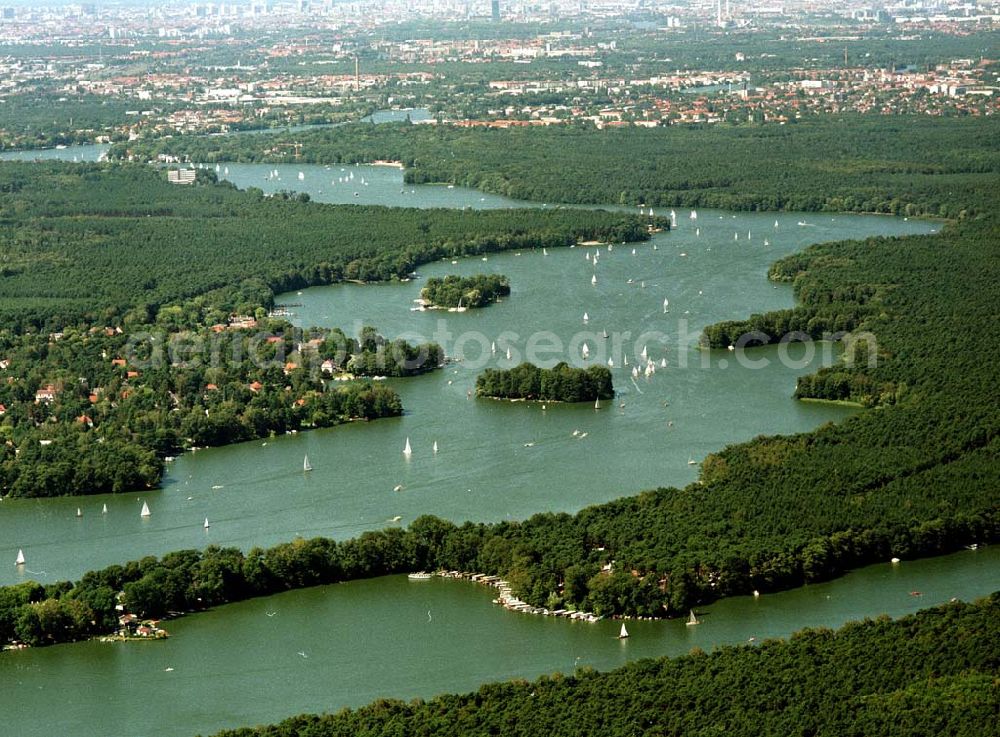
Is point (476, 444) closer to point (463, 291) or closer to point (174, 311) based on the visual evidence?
point (463, 291)

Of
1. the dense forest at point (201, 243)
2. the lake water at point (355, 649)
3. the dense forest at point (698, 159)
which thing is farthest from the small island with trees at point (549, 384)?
the dense forest at point (698, 159)

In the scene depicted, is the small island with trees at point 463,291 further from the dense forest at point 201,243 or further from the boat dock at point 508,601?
the boat dock at point 508,601

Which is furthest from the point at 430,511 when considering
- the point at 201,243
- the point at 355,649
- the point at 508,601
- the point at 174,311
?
the point at 201,243

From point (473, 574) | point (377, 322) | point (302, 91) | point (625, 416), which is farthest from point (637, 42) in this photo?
point (473, 574)

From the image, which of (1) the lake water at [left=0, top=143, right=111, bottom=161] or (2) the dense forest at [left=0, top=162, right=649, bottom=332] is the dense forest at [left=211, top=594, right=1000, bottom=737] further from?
(1) the lake water at [left=0, top=143, right=111, bottom=161]

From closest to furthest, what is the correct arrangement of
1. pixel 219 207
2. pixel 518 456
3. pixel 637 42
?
pixel 518 456, pixel 219 207, pixel 637 42

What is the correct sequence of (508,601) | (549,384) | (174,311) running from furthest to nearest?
1. (174,311)
2. (549,384)
3. (508,601)

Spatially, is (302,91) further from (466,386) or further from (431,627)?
(431,627)
